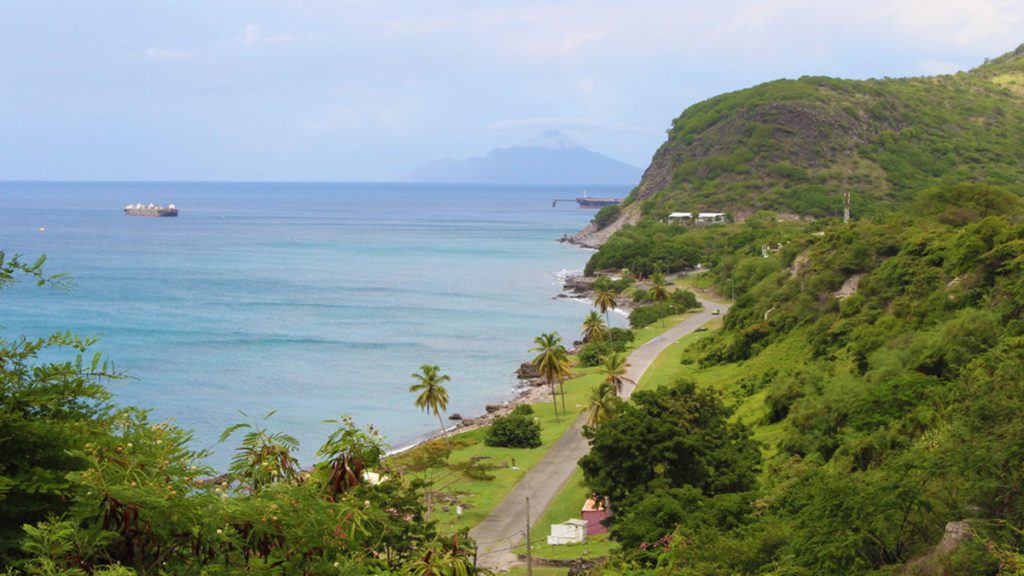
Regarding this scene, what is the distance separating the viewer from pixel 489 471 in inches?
1900

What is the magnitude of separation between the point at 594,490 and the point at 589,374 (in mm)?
34501

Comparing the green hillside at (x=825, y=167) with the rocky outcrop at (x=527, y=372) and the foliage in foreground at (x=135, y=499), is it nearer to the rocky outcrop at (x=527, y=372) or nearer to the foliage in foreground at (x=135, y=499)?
the rocky outcrop at (x=527, y=372)

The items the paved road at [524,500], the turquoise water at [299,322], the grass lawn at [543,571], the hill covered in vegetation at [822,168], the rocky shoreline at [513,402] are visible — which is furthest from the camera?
the hill covered in vegetation at [822,168]

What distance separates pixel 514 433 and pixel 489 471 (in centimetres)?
524

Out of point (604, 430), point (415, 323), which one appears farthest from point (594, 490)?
point (415, 323)

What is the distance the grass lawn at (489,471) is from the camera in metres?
41.5

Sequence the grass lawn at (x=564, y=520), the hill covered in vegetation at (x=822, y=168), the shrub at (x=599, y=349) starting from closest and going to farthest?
the grass lawn at (x=564, y=520) → the shrub at (x=599, y=349) → the hill covered in vegetation at (x=822, y=168)

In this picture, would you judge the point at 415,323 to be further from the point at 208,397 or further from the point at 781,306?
the point at 781,306

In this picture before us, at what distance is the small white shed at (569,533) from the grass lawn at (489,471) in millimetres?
3767

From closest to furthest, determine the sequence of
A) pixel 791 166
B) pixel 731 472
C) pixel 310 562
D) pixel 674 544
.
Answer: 1. pixel 310 562
2. pixel 674 544
3. pixel 731 472
4. pixel 791 166

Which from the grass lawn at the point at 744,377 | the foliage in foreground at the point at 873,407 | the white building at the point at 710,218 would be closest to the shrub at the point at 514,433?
the grass lawn at the point at 744,377

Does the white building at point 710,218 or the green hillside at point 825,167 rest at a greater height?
the green hillside at point 825,167

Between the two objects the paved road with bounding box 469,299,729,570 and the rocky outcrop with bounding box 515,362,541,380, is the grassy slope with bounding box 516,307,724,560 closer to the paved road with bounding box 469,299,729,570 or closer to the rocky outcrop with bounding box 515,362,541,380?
the paved road with bounding box 469,299,729,570

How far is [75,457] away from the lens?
11656mm
